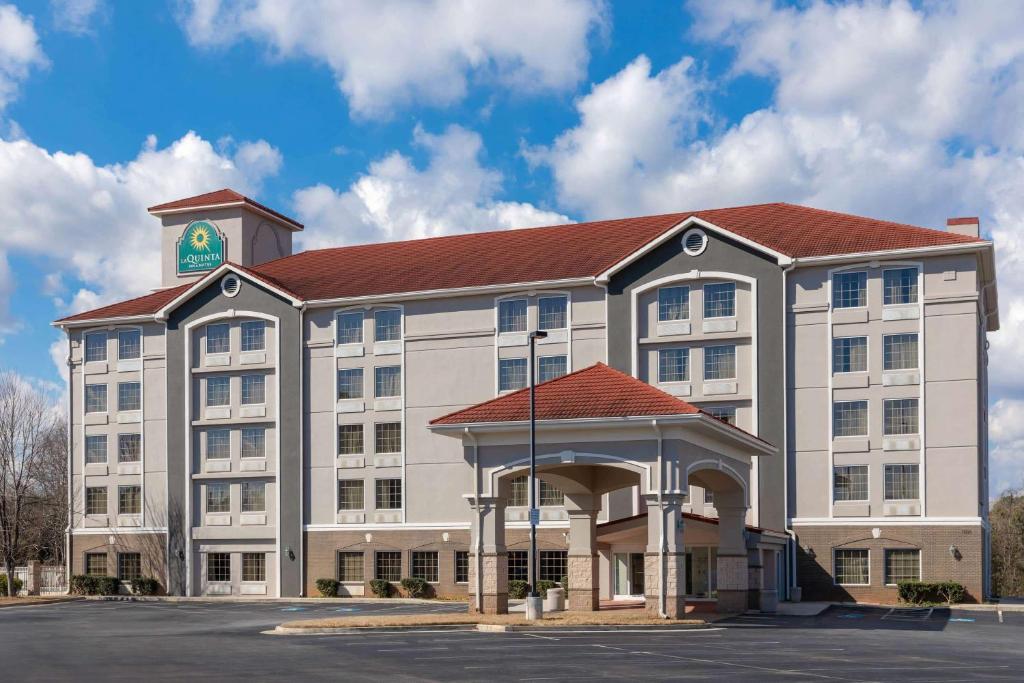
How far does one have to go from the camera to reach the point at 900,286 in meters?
53.2

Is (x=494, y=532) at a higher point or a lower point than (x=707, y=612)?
higher

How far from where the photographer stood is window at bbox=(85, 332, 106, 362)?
6794cm

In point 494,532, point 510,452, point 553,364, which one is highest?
point 553,364

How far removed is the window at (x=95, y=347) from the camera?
223ft

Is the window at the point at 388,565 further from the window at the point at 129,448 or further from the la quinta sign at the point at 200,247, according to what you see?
the la quinta sign at the point at 200,247

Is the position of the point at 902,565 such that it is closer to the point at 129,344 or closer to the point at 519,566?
the point at 519,566

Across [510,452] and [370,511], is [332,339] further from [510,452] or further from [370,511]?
[510,452]

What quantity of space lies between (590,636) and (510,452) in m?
8.02

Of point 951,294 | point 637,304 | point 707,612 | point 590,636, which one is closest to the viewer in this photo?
point 590,636

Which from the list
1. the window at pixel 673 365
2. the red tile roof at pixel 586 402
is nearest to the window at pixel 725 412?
the window at pixel 673 365

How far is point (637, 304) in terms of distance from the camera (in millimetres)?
57375

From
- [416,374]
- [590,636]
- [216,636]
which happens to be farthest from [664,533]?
[416,374]

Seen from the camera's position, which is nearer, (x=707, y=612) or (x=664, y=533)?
(x=664, y=533)

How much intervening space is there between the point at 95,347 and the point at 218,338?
26.4 feet
